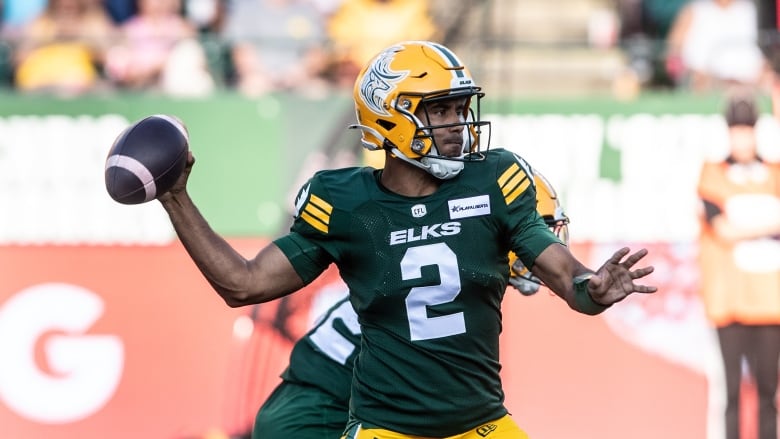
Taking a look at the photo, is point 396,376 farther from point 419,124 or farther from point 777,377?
point 777,377

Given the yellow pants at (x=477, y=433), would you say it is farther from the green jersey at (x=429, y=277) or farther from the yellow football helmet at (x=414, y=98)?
the yellow football helmet at (x=414, y=98)

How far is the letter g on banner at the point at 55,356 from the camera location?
8570 millimetres

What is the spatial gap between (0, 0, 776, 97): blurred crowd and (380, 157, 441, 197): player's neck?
14.3ft

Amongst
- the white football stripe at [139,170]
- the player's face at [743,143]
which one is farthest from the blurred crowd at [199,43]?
the white football stripe at [139,170]

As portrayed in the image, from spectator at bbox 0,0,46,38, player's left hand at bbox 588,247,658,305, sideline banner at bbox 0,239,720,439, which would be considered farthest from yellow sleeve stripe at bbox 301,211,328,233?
spectator at bbox 0,0,46,38

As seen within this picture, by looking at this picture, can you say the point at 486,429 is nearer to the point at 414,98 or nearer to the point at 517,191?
the point at 517,191

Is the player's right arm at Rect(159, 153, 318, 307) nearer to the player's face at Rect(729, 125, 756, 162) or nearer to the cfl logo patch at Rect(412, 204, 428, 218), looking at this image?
the cfl logo patch at Rect(412, 204, 428, 218)

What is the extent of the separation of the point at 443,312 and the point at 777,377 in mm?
5133

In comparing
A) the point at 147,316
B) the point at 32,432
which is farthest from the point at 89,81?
the point at 32,432

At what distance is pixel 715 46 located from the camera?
937 cm

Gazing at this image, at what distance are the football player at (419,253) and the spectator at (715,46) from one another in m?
4.95

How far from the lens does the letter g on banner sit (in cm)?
857

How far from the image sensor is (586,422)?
8.80 meters

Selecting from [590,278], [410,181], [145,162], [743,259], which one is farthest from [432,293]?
Answer: [743,259]
